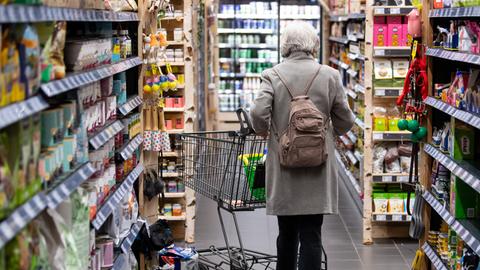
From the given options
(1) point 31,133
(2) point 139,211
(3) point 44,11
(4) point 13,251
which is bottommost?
(2) point 139,211

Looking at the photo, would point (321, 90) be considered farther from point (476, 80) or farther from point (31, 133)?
point (31, 133)

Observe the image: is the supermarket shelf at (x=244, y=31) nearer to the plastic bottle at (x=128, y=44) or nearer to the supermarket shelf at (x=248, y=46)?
the supermarket shelf at (x=248, y=46)

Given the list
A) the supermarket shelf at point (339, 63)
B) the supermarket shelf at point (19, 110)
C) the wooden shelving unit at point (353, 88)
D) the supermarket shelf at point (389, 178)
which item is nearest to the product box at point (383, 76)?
the wooden shelving unit at point (353, 88)

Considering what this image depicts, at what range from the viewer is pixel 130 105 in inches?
216

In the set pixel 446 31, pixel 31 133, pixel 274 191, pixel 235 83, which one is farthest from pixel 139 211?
pixel 235 83

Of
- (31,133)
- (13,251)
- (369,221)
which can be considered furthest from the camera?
(369,221)

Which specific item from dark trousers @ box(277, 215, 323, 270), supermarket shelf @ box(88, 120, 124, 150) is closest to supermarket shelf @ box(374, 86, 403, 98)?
dark trousers @ box(277, 215, 323, 270)

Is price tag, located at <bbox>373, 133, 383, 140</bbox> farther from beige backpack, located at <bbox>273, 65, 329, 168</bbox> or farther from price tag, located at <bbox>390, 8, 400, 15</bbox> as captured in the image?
beige backpack, located at <bbox>273, 65, 329, 168</bbox>

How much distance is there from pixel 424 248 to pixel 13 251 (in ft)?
12.5

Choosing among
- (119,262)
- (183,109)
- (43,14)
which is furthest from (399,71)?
(43,14)

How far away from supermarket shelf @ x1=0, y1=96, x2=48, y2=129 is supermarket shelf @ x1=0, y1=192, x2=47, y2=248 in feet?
0.97

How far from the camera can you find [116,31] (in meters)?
5.53

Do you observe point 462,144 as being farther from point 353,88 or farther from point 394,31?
point 353,88

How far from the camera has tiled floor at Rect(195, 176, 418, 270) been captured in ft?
23.8
